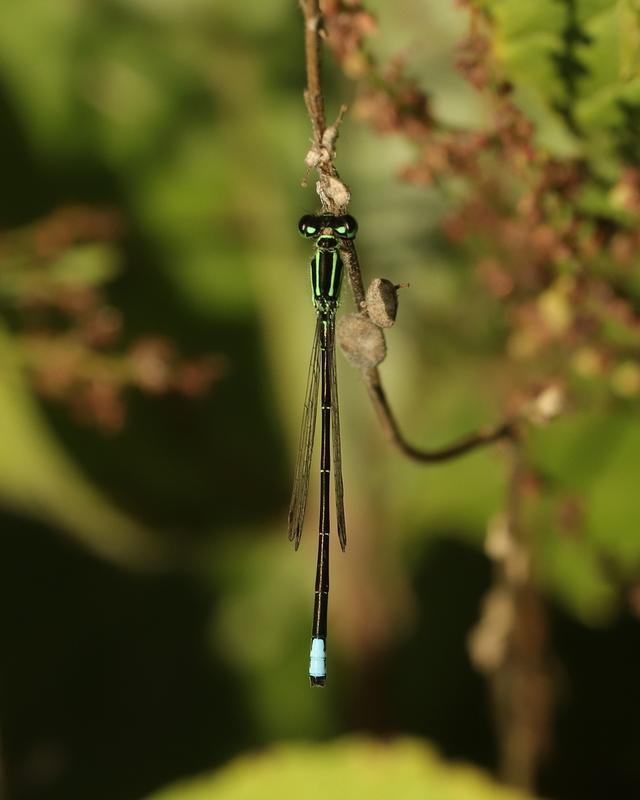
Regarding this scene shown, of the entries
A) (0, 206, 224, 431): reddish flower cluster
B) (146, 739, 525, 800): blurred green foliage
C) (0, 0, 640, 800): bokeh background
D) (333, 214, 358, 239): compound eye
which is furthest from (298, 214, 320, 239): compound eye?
(146, 739, 525, 800): blurred green foliage

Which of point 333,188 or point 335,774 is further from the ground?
point 333,188

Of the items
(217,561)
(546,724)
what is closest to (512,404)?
(546,724)

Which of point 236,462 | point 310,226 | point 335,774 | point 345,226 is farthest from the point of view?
point 236,462

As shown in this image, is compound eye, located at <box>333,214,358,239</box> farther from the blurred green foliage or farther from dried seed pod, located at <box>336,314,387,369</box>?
the blurred green foliage

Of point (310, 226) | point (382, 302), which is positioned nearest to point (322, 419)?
point (310, 226)

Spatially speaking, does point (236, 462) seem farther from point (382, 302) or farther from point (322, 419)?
point (382, 302)

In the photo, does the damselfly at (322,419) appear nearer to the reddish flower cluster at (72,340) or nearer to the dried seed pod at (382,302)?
the reddish flower cluster at (72,340)

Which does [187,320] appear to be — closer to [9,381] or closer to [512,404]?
[9,381]
